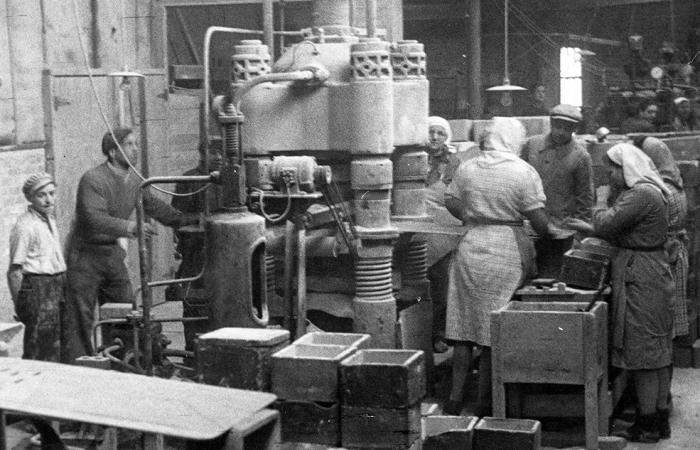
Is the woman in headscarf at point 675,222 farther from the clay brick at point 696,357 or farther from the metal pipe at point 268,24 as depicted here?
the metal pipe at point 268,24

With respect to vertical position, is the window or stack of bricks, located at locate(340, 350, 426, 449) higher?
the window

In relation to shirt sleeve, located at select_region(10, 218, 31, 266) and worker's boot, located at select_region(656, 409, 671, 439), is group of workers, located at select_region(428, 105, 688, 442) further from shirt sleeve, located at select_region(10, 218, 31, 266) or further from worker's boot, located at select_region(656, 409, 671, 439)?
shirt sleeve, located at select_region(10, 218, 31, 266)

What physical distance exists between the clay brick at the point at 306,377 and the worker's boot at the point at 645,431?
2.50 meters

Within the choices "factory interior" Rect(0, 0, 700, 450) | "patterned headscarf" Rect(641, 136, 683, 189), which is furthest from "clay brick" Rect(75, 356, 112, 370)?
"patterned headscarf" Rect(641, 136, 683, 189)

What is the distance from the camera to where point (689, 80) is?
1458 cm

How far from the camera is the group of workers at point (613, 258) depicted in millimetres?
6969

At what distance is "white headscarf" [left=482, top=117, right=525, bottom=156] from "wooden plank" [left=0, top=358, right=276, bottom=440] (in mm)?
3691

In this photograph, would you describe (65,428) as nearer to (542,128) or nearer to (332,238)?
(332,238)

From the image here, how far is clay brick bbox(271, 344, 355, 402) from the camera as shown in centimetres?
518

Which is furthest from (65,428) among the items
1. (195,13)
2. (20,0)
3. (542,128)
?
(195,13)

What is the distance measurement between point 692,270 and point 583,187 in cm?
108

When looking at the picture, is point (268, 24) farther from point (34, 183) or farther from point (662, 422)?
point (662, 422)

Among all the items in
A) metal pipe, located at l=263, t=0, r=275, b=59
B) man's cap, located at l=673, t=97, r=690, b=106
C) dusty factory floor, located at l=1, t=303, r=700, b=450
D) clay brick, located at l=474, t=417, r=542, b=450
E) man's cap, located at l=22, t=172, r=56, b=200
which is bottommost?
dusty factory floor, located at l=1, t=303, r=700, b=450

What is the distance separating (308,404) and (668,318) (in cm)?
278
